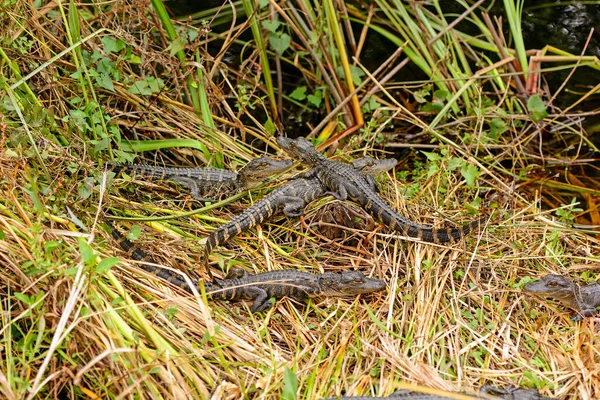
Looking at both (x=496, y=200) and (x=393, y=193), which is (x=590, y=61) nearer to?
(x=496, y=200)

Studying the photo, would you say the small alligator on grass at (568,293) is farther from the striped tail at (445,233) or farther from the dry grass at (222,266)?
the striped tail at (445,233)

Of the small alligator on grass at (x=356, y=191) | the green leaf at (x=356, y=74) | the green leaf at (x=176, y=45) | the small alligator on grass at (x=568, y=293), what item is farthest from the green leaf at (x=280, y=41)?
the small alligator on grass at (x=568, y=293)

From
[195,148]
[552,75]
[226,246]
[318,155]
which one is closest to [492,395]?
[226,246]

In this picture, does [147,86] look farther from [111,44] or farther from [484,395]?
[484,395]

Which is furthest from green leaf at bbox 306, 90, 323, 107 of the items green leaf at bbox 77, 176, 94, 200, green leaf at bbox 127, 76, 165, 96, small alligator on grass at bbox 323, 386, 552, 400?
small alligator on grass at bbox 323, 386, 552, 400

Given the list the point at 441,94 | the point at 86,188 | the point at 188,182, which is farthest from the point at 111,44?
the point at 441,94

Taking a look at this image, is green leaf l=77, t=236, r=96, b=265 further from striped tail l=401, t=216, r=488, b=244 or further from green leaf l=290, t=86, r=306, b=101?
green leaf l=290, t=86, r=306, b=101
